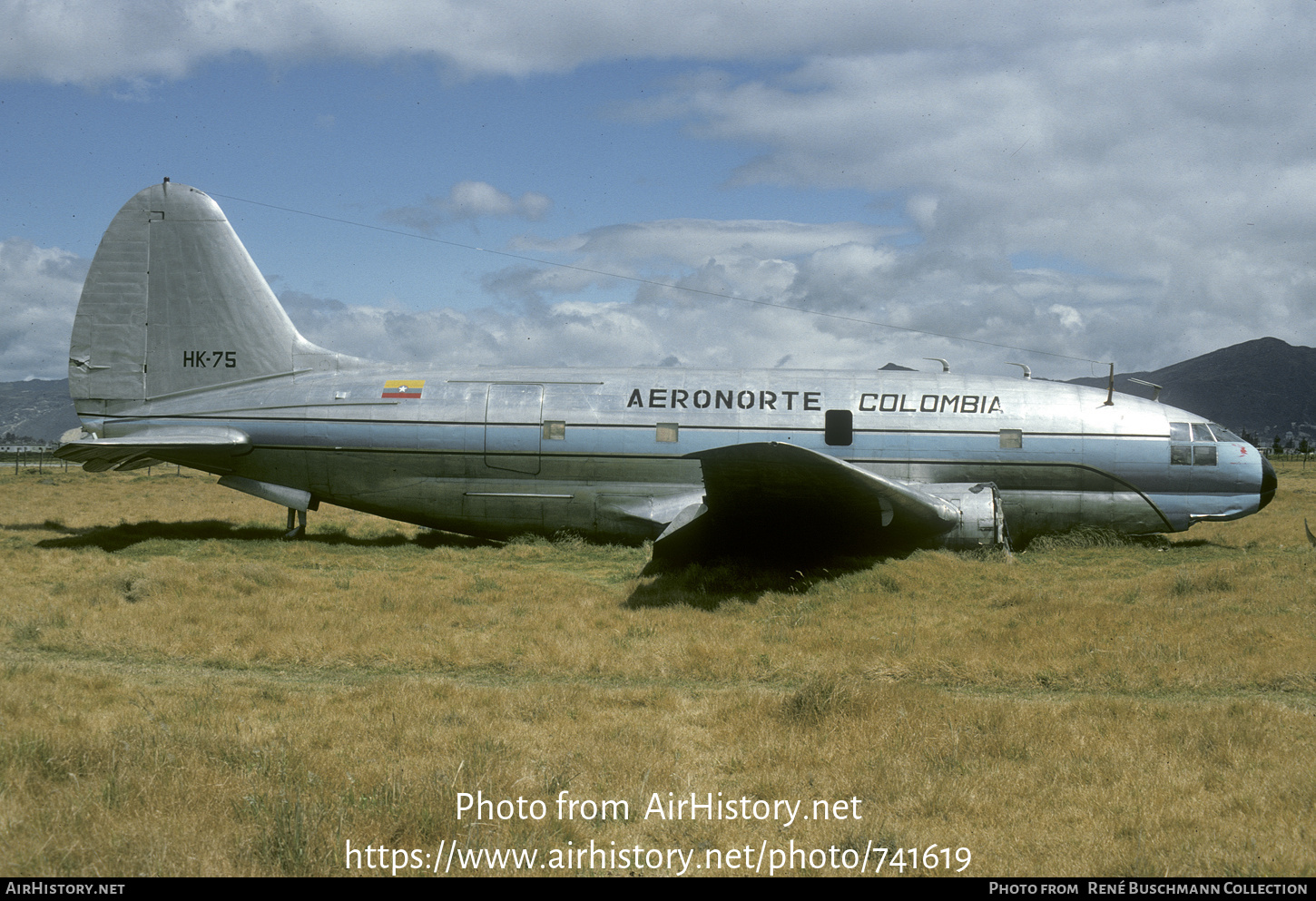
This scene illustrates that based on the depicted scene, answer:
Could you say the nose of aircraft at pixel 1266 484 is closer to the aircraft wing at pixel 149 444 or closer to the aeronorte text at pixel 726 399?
the aeronorte text at pixel 726 399

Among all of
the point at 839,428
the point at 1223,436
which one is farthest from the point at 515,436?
the point at 1223,436

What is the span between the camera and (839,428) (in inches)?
789

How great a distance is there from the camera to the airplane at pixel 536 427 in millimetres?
19984

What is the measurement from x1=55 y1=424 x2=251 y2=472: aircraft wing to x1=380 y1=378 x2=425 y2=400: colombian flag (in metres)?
3.60

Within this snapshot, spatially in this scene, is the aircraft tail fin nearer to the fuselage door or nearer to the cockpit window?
the fuselage door

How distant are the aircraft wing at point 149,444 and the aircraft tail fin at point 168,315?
1341mm

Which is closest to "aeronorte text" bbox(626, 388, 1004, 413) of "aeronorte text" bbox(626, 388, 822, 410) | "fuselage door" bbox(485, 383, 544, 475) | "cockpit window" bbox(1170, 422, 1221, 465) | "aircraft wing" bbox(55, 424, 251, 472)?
"aeronorte text" bbox(626, 388, 822, 410)

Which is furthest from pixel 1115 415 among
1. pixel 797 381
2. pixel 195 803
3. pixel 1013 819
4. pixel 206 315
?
pixel 206 315

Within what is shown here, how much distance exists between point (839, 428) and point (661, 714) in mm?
12182

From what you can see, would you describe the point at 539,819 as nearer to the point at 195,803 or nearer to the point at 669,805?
the point at 669,805

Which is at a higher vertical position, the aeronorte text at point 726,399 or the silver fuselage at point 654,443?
the aeronorte text at point 726,399

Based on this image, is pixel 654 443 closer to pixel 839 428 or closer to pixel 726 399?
pixel 726 399

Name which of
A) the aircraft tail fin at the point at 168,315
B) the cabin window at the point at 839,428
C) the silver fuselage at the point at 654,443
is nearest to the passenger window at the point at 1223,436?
the silver fuselage at the point at 654,443

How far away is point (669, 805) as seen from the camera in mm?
6691
